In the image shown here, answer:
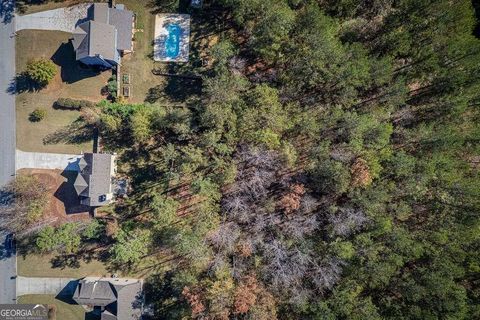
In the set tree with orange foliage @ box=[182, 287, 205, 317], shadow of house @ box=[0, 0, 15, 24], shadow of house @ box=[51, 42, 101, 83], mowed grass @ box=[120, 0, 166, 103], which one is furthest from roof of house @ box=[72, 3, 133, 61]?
tree with orange foliage @ box=[182, 287, 205, 317]

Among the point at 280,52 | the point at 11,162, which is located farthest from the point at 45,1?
the point at 280,52

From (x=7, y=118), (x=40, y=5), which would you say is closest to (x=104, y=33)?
(x=40, y=5)

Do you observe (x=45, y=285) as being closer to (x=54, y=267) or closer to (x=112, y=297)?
(x=54, y=267)

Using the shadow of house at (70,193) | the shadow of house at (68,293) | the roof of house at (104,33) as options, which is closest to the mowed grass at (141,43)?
the roof of house at (104,33)

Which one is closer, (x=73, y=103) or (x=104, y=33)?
(x=104, y=33)

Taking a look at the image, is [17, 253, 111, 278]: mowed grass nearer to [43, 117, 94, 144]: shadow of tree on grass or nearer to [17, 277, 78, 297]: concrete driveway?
[17, 277, 78, 297]: concrete driveway

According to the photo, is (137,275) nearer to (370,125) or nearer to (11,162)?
(11,162)
